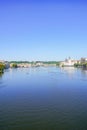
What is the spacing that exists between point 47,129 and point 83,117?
2.22 meters

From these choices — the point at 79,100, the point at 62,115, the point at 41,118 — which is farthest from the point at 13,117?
the point at 79,100

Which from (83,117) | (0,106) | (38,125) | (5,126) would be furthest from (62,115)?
(0,106)

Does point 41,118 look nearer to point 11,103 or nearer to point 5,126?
point 5,126

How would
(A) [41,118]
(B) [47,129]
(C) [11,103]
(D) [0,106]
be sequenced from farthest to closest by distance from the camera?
(C) [11,103] → (D) [0,106] → (A) [41,118] → (B) [47,129]

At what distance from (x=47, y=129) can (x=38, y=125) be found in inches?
24.5

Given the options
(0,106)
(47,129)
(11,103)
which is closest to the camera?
(47,129)

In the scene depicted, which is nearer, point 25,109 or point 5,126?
point 5,126

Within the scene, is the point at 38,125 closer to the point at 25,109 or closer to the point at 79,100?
the point at 25,109

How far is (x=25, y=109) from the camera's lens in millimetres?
12328

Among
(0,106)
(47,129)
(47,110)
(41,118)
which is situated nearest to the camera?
(47,129)

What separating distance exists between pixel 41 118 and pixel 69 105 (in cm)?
295

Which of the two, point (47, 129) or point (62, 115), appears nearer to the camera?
point (47, 129)

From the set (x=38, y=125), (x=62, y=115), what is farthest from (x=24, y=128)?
(x=62, y=115)

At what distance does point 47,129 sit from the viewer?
923 cm
